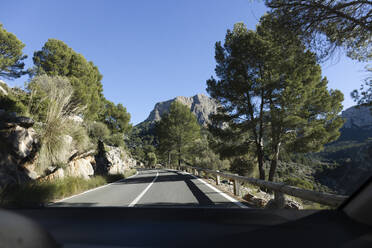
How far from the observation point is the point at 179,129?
4425 centimetres

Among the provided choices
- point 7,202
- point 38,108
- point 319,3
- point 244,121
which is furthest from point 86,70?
point 319,3

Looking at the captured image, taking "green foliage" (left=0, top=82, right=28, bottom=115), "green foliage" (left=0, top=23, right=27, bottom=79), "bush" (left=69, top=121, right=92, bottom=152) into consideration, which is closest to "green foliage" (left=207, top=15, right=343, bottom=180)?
"bush" (left=69, top=121, right=92, bottom=152)

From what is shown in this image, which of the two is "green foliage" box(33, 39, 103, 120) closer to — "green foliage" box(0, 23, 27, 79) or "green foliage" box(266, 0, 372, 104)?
"green foliage" box(0, 23, 27, 79)

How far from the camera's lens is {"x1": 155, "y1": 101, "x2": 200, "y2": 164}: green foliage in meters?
43.8

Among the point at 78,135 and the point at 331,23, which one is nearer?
the point at 331,23

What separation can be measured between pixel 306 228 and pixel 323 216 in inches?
10.1

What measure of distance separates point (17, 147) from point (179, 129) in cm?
3672

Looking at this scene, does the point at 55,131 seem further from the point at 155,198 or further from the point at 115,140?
the point at 115,140

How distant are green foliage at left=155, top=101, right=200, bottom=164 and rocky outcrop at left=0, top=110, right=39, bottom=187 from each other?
116ft

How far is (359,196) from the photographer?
4.91 feet

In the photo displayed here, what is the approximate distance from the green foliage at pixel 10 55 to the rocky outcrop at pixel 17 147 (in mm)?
18701

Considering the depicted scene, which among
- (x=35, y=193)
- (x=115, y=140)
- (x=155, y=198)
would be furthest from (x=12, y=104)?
(x=115, y=140)

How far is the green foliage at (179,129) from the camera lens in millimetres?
43844

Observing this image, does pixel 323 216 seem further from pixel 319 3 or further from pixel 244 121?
pixel 244 121
